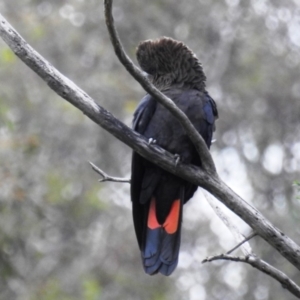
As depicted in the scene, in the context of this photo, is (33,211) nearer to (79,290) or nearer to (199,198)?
(79,290)

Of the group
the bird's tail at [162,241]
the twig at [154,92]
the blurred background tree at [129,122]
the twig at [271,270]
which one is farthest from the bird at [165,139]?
the blurred background tree at [129,122]

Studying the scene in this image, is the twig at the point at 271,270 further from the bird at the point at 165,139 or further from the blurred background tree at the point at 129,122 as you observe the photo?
the blurred background tree at the point at 129,122

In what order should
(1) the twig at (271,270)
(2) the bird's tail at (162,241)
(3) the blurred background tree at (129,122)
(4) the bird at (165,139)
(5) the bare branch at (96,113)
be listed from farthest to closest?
1. (3) the blurred background tree at (129,122)
2. (4) the bird at (165,139)
3. (2) the bird's tail at (162,241)
4. (5) the bare branch at (96,113)
5. (1) the twig at (271,270)

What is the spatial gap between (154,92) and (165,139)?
92 cm

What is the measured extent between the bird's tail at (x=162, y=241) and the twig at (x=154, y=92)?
0.65 metres

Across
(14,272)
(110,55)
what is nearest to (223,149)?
(110,55)

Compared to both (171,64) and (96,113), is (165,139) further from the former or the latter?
(96,113)

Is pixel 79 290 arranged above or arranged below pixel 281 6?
below

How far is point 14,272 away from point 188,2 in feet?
21.6

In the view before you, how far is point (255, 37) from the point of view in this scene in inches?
475

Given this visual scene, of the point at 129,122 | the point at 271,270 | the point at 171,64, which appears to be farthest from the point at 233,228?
the point at 129,122

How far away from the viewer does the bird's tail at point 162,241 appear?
13.0ft

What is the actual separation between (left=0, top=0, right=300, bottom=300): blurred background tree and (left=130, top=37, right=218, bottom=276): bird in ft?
19.6

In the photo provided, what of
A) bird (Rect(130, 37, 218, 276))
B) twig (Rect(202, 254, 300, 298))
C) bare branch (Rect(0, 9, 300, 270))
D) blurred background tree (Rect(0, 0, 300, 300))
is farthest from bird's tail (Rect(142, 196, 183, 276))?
blurred background tree (Rect(0, 0, 300, 300))
